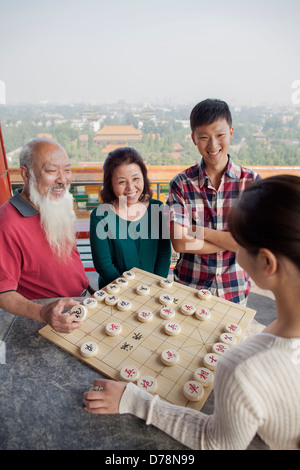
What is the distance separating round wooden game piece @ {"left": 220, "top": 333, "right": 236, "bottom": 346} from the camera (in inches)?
40.1

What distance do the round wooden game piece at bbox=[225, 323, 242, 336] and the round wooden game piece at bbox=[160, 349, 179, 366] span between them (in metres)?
0.25

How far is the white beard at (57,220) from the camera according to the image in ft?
5.18

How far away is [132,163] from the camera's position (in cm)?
168

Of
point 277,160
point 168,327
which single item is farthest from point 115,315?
point 277,160

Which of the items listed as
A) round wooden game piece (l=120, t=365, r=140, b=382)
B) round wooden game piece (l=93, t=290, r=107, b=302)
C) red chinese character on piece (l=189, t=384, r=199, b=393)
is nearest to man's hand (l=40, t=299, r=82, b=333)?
round wooden game piece (l=93, t=290, r=107, b=302)

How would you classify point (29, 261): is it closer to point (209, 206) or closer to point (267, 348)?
point (209, 206)

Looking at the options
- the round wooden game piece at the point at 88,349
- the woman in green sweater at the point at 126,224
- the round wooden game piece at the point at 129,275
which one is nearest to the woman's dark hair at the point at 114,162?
the woman in green sweater at the point at 126,224

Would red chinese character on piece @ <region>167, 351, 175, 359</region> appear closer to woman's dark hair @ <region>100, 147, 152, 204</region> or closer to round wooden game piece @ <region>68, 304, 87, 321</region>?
round wooden game piece @ <region>68, 304, 87, 321</region>

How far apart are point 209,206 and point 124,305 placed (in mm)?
852

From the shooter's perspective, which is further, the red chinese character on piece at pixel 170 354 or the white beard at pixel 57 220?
the white beard at pixel 57 220

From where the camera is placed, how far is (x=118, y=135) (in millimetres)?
3438

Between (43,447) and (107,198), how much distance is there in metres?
1.33

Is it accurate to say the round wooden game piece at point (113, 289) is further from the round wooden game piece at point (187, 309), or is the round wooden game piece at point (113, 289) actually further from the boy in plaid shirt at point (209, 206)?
the boy in plaid shirt at point (209, 206)

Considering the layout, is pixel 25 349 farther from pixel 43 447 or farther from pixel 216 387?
pixel 216 387
